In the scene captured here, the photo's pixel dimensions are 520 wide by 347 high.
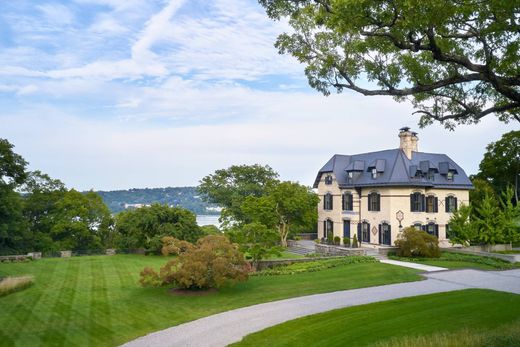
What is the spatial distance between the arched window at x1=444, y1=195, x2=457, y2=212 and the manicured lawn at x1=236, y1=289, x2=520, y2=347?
19.4 meters

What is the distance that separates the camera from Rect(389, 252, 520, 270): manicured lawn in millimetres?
25891

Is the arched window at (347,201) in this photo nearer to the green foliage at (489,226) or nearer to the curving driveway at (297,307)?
the green foliage at (489,226)

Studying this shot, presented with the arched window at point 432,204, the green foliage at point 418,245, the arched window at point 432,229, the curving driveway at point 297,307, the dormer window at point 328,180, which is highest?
the dormer window at point 328,180

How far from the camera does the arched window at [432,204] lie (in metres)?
34.8

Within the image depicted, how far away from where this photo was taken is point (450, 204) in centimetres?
3578

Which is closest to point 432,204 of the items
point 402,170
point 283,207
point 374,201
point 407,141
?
point 402,170

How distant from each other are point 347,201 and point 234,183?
15.4m

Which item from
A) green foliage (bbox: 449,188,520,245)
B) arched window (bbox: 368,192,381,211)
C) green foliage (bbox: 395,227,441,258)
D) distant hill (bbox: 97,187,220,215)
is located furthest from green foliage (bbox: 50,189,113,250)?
distant hill (bbox: 97,187,220,215)

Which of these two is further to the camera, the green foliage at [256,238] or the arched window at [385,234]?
the arched window at [385,234]

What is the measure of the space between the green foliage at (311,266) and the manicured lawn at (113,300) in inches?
31.3

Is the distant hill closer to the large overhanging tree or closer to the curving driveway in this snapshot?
the curving driveway

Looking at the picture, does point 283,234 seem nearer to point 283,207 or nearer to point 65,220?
point 283,207

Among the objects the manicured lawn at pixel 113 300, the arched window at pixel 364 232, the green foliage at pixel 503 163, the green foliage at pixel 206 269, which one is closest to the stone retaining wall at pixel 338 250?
the arched window at pixel 364 232

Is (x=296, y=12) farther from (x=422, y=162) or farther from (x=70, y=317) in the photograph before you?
(x=422, y=162)
